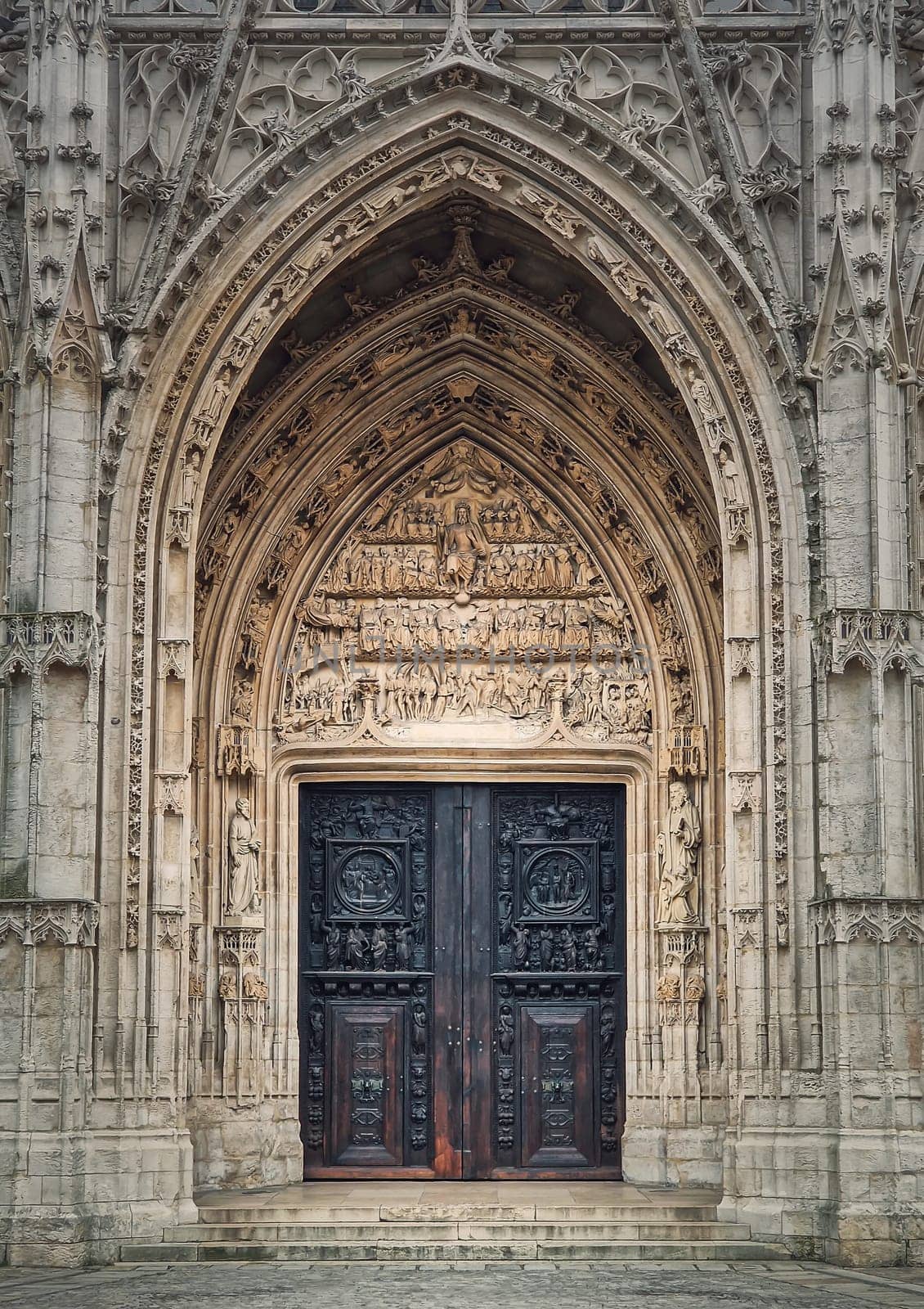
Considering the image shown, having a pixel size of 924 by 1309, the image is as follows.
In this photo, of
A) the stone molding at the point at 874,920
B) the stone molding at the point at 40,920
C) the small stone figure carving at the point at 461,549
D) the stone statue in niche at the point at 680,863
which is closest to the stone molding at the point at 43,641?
the stone molding at the point at 40,920

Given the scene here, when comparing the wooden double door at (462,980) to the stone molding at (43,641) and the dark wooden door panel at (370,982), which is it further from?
the stone molding at (43,641)

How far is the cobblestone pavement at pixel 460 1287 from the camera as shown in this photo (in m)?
12.5

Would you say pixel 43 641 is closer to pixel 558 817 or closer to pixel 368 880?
pixel 368 880

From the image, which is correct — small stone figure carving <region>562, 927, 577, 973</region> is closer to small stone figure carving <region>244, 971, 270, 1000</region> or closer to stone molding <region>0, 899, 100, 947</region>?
small stone figure carving <region>244, 971, 270, 1000</region>

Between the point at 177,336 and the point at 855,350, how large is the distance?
5032mm

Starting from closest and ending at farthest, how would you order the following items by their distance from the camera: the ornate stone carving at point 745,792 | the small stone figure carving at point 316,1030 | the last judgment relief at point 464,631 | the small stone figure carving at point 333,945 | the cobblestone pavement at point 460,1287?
the cobblestone pavement at point 460,1287 → the ornate stone carving at point 745,792 → the small stone figure carving at point 316,1030 → the small stone figure carving at point 333,945 → the last judgment relief at point 464,631

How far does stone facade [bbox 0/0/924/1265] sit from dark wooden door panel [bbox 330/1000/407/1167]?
441mm

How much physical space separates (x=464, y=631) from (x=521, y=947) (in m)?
2.76

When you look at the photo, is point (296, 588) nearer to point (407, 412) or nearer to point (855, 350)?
point (407, 412)

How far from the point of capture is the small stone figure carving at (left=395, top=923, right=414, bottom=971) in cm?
1755

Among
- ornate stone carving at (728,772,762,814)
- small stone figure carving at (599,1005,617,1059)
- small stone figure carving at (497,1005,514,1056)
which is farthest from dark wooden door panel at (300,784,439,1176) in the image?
ornate stone carving at (728,772,762,814)

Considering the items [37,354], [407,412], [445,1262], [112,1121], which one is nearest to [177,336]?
[37,354]

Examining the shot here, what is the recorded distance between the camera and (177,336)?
15.6 metres

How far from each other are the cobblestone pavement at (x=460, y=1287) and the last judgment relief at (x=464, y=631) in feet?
16.6
